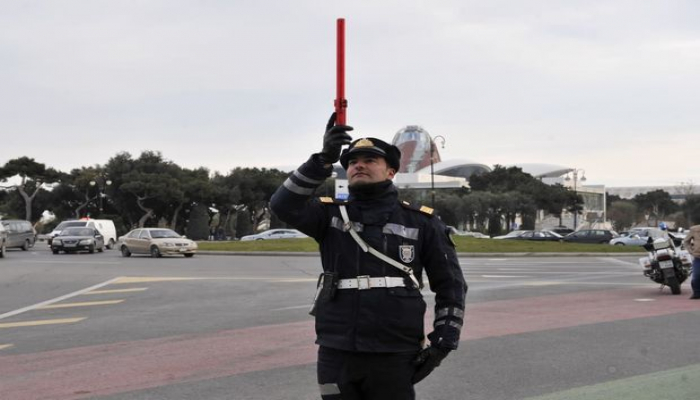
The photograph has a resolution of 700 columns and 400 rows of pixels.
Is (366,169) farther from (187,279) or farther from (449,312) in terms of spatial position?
(187,279)

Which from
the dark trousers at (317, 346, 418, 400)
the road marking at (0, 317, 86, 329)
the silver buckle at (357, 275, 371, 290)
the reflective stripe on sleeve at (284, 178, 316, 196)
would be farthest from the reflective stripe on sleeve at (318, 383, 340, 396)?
the road marking at (0, 317, 86, 329)

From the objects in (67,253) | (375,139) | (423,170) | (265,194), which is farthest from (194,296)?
(423,170)

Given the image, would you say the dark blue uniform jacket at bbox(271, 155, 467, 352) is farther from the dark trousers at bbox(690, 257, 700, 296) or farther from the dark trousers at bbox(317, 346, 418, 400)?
the dark trousers at bbox(690, 257, 700, 296)

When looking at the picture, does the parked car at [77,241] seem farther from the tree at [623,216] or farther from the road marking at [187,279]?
the tree at [623,216]

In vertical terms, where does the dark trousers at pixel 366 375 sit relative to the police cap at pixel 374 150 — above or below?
below

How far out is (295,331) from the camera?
364 inches

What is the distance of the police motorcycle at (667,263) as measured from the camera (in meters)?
13.3

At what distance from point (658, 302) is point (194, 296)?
8290 mm

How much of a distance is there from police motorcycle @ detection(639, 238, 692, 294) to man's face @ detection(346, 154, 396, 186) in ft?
37.3

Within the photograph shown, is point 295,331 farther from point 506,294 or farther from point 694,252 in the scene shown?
point 694,252

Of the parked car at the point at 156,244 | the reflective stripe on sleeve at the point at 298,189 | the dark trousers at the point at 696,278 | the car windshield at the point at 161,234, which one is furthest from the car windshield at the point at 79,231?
the reflective stripe on sleeve at the point at 298,189

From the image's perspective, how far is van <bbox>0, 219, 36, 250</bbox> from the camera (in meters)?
36.3

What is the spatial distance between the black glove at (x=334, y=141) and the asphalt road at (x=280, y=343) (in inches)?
118

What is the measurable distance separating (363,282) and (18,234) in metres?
37.7
